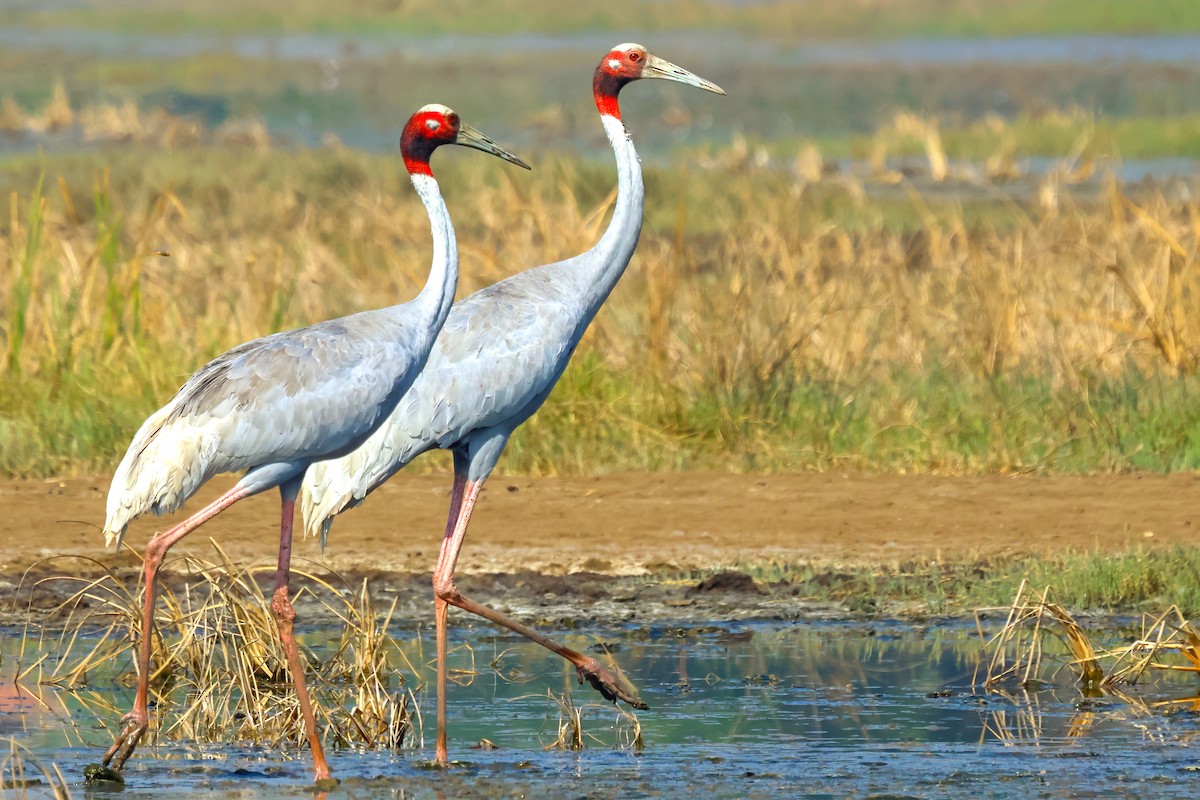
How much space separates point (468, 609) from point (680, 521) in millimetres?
2480

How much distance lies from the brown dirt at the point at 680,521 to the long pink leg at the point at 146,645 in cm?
230

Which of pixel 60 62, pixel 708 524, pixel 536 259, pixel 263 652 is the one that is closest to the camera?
pixel 263 652

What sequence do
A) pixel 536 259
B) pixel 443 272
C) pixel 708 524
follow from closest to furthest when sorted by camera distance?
1. pixel 443 272
2. pixel 708 524
3. pixel 536 259

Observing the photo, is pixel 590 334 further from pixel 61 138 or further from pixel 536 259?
pixel 61 138

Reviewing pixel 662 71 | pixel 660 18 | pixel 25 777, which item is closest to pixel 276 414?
pixel 25 777

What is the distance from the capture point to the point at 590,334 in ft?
35.6

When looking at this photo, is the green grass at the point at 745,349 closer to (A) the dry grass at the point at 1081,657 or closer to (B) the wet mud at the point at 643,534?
(B) the wet mud at the point at 643,534

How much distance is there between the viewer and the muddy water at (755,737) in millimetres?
A: 5648

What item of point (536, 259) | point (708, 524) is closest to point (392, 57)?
point (536, 259)

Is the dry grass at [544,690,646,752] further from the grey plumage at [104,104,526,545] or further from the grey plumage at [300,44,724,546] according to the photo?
the grey plumage at [104,104,526,545]

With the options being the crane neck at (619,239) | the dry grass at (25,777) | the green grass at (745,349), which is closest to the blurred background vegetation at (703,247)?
the green grass at (745,349)

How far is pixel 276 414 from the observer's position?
591cm

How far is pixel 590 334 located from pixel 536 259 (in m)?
1.22

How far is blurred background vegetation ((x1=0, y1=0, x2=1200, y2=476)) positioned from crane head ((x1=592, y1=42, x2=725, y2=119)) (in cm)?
216
